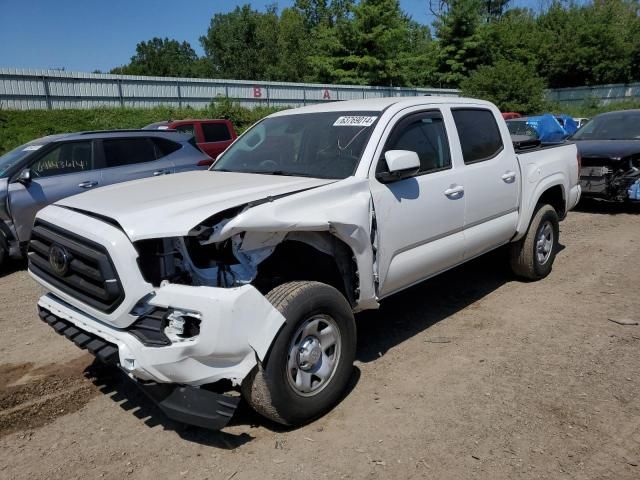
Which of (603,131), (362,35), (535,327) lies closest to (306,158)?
(535,327)

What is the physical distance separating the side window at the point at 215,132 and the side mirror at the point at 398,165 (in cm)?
1099

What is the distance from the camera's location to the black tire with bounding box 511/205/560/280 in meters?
5.68

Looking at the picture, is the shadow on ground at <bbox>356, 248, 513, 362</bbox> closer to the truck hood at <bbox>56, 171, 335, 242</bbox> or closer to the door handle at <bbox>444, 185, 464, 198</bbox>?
the door handle at <bbox>444, 185, 464, 198</bbox>

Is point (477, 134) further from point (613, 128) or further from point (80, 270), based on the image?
point (613, 128)

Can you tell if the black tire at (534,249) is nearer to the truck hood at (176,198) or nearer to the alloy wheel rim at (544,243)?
the alloy wheel rim at (544,243)

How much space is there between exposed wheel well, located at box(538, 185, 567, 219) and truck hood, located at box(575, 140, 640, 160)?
388 cm

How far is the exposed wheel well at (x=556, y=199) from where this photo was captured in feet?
19.9

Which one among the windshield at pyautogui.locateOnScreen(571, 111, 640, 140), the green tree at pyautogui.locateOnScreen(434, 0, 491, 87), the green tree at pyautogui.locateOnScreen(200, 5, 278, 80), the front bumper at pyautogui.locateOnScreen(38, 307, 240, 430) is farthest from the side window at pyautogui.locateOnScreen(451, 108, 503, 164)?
the green tree at pyautogui.locateOnScreen(200, 5, 278, 80)

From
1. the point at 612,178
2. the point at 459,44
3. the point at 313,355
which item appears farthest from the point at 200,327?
the point at 459,44

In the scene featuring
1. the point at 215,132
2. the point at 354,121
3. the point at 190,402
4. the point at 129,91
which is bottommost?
the point at 190,402

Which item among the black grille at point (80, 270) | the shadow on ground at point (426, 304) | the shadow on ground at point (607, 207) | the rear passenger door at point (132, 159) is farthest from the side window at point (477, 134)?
the shadow on ground at point (607, 207)

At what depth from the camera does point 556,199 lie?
625cm

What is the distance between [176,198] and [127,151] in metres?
5.45

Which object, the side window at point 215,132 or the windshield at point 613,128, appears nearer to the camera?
the windshield at point 613,128
